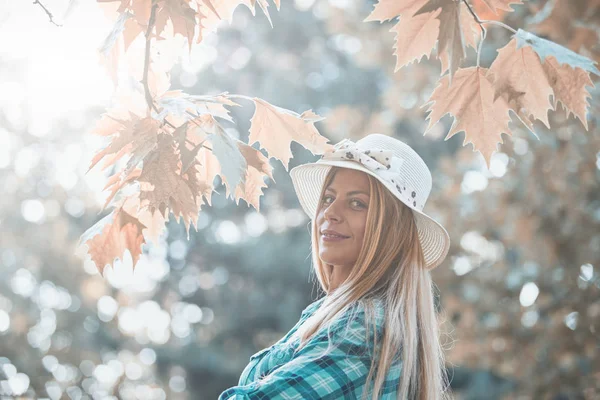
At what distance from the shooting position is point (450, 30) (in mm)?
Answer: 1443

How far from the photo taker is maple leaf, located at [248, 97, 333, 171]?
1710 mm

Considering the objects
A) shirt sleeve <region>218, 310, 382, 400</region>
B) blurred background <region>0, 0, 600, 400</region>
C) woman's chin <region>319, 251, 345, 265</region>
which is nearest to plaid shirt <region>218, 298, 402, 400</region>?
shirt sleeve <region>218, 310, 382, 400</region>

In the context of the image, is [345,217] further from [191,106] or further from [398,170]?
[191,106]

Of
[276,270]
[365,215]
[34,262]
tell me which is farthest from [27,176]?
[365,215]

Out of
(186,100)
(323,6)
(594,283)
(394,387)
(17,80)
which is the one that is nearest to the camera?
(186,100)

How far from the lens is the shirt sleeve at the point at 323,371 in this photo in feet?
5.14

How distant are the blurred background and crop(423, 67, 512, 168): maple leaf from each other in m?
2.17

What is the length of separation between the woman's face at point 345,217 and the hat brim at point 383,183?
0.05 meters

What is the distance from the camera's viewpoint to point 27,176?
11.7 metres

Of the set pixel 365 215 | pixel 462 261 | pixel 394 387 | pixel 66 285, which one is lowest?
pixel 66 285

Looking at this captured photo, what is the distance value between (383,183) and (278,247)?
10.2 metres

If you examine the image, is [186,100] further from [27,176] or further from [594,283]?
[27,176]

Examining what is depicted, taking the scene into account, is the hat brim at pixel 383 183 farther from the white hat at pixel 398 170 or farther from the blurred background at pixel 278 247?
the blurred background at pixel 278 247

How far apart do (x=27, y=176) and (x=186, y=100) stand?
10893mm
